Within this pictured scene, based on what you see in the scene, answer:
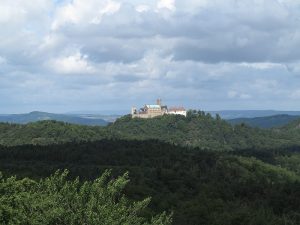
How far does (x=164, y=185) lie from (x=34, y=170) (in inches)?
1276

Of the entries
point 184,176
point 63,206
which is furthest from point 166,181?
point 63,206

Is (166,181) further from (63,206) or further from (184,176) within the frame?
(63,206)

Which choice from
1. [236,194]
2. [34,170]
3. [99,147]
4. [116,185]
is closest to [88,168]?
[34,170]

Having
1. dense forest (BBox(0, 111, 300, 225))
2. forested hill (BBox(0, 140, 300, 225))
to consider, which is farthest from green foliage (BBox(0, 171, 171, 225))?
forested hill (BBox(0, 140, 300, 225))

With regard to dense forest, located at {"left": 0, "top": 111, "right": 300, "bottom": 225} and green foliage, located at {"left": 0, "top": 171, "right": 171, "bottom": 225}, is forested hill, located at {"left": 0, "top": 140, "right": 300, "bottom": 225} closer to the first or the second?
dense forest, located at {"left": 0, "top": 111, "right": 300, "bottom": 225}

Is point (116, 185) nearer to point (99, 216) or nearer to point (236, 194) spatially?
point (99, 216)

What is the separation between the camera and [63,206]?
27.9 metres

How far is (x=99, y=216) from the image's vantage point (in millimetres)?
26250

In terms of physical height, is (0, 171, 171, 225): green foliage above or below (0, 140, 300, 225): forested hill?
above

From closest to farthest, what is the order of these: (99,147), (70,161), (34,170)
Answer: (34,170)
(70,161)
(99,147)

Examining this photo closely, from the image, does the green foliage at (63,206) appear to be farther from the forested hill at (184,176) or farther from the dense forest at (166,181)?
the forested hill at (184,176)

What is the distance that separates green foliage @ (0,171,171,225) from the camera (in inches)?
990

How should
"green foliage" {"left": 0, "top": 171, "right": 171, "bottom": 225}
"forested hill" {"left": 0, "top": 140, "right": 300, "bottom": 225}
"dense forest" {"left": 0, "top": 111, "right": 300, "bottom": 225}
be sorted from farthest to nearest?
"forested hill" {"left": 0, "top": 140, "right": 300, "bottom": 225} → "dense forest" {"left": 0, "top": 111, "right": 300, "bottom": 225} → "green foliage" {"left": 0, "top": 171, "right": 171, "bottom": 225}

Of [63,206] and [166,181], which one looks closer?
[63,206]
